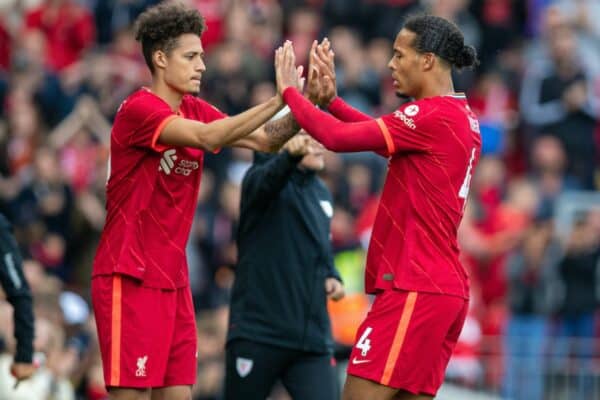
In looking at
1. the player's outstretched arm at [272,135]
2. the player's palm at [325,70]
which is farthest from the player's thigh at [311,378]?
the player's palm at [325,70]

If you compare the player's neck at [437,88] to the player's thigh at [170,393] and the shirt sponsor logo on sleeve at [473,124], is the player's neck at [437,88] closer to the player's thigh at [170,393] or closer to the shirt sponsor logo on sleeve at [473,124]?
the shirt sponsor logo on sleeve at [473,124]

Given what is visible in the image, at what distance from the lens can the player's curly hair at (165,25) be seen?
829 centimetres

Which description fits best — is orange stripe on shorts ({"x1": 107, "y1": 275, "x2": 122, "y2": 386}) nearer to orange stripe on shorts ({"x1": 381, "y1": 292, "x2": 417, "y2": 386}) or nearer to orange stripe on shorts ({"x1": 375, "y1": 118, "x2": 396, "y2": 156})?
orange stripe on shorts ({"x1": 381, "y1": 292, "x2": 417, "y2": 386})

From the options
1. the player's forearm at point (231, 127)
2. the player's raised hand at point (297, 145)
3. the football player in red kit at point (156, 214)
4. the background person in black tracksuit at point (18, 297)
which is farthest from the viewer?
the player's raised hand at point (297, 145)

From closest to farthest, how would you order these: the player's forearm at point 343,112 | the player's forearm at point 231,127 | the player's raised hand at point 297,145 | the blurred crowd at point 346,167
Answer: the player's forearm at point 231,127 → the player's forearm at point 343,112 → the player's raised hand at point 297,145 → the blurred crowd at point 346,167

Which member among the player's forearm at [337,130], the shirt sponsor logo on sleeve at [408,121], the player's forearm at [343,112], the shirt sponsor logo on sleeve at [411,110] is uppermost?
the shirt sponsor logo on sleeve at [411,110]

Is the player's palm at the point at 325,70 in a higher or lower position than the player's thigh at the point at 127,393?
higher

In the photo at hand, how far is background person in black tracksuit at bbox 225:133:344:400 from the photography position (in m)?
9.56

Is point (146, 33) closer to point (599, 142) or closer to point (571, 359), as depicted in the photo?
point (571, 359)

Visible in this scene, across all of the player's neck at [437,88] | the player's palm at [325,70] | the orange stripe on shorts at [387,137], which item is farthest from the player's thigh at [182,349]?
the player's neck at [437,88]

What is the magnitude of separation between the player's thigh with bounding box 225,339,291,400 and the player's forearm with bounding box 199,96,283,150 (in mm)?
2021

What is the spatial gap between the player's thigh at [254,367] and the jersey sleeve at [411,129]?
222 centimetres

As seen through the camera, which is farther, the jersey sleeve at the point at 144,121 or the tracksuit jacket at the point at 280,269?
the tracksuit jacket at the point at 280,269

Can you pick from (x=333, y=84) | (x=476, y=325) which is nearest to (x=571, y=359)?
(x=476, y=325)
